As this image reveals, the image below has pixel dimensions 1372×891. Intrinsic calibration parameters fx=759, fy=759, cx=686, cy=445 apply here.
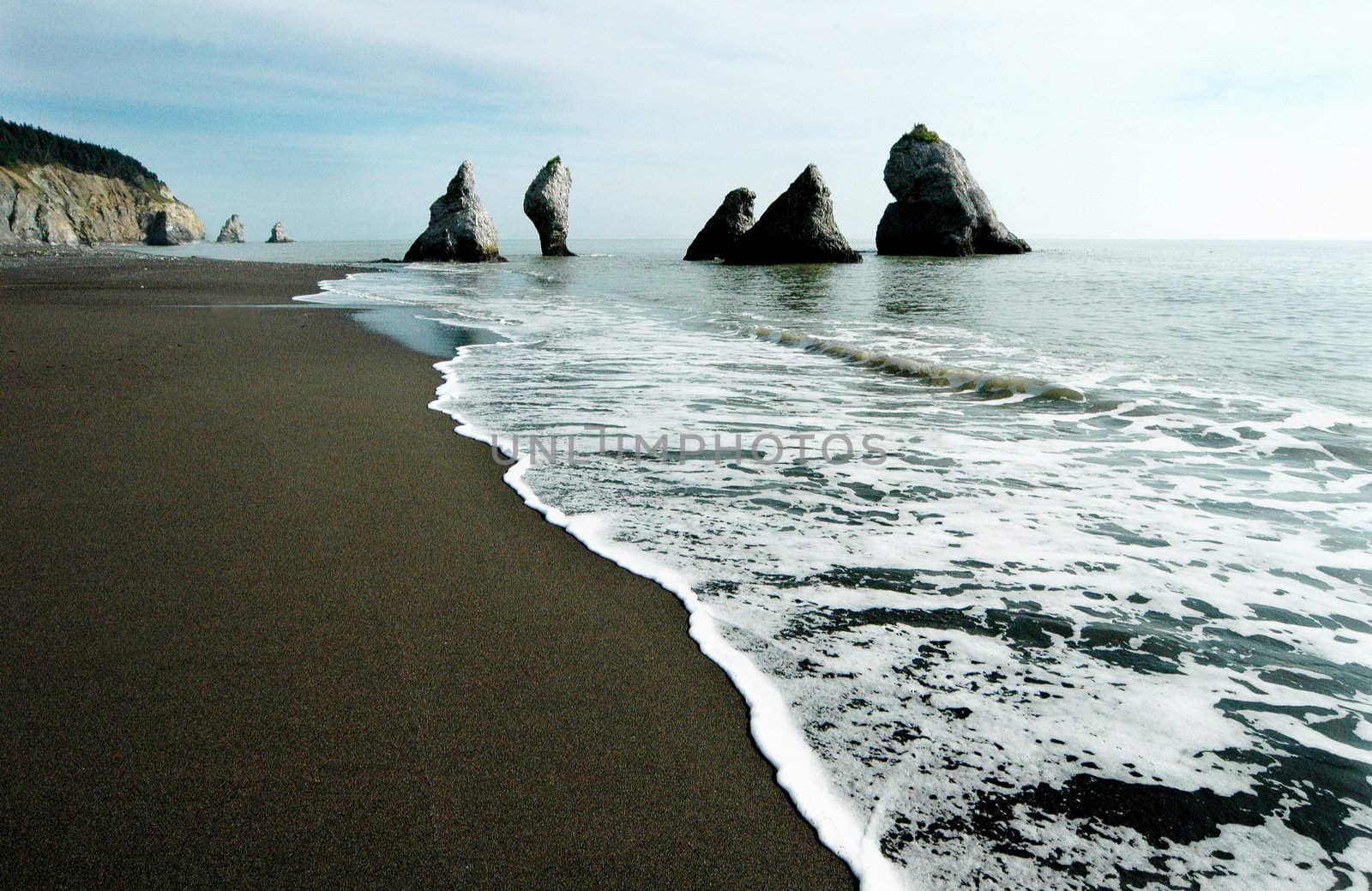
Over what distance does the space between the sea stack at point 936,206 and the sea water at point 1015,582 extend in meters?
43.8

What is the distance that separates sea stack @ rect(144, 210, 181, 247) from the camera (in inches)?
3551

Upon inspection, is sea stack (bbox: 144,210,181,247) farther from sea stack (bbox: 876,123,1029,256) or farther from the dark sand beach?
the dark sand beach

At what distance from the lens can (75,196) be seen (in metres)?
85.8

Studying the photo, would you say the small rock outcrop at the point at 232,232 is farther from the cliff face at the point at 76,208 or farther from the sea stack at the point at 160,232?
the sea stack at the point at 160,232

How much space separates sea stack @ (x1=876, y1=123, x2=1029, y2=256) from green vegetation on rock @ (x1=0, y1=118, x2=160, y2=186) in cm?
8988

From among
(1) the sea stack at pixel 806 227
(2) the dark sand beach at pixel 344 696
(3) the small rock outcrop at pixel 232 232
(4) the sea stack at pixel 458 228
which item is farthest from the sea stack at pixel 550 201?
(3) the small rock outcrop at pixel 232 232

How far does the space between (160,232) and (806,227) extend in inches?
3317

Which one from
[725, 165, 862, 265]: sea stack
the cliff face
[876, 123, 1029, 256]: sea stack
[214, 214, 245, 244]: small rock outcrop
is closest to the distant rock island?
the cliff face

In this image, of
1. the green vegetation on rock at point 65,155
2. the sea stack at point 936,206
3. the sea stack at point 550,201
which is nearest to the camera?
the sea stack at point 936,206

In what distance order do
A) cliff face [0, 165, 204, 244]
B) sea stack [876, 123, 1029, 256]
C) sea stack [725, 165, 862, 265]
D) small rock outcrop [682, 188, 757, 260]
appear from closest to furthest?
1. sea stack [725, 165, 862, 265]
2. sea stack [876, 123, 1029, 256]
3. small rock outcrop [682, 188, 757, 260]
4. cliff face [0, 165, 204, 244]

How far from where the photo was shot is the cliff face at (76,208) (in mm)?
72312

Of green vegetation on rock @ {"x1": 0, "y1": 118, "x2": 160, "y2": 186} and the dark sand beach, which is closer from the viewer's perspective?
the dark sand beach

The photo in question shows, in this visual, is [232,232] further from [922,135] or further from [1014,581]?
[1014,581]

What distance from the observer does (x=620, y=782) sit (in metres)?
1.75
